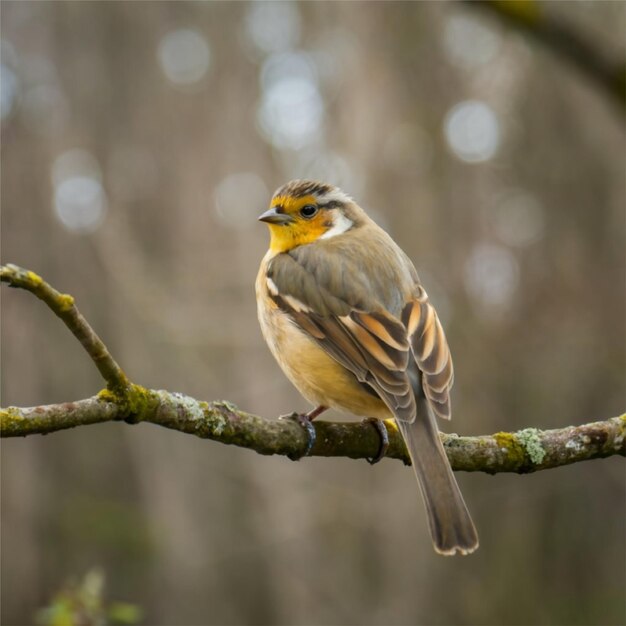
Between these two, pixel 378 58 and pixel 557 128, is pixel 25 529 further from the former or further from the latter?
pixel 557 128

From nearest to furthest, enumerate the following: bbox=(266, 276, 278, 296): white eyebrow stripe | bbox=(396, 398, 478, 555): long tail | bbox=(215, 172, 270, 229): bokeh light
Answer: bbox=(396, 398, 478, 555): long tail → bbox=(266, 276, 278, 296): white eyebrow stripe → bbox=(215, 172, 270, 229): bokeh light

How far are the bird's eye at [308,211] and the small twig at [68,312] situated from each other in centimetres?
→ 266

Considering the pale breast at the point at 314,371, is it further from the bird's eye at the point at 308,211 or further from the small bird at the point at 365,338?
the bird's eye at the point at 308,211

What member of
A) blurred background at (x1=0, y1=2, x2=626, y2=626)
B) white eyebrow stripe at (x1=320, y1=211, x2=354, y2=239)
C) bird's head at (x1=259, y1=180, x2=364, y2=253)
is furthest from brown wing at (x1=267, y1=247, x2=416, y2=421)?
blurred background at (x1=0, y1=2, x2=626, y2=626)

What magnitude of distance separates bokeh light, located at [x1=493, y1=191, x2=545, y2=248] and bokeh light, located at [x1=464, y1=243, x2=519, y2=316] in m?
0.17

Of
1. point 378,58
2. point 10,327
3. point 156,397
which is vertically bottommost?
point 156,397

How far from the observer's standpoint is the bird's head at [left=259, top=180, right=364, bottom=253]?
5.43 metres

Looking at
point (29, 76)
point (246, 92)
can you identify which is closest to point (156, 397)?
point (29, 76)

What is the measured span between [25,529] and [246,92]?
19.5ft

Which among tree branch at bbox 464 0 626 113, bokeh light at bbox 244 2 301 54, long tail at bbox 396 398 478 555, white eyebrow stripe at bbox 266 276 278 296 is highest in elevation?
bokeh light at bbox 244 2 301 54

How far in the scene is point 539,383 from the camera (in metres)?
10.3

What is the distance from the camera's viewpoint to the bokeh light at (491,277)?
33.4 feet

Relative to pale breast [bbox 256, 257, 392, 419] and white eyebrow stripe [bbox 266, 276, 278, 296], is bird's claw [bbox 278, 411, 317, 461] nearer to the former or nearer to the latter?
pale breast [bbox 256, 257, 392, 419]

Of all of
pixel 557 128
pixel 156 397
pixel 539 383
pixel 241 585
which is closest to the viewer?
pixel 156 397
